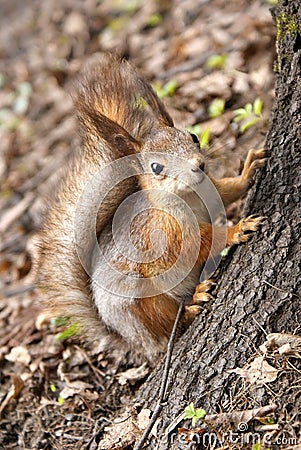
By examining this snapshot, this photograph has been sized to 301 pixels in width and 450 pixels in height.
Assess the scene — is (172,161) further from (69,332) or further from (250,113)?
(69,332)

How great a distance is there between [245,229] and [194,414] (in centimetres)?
87

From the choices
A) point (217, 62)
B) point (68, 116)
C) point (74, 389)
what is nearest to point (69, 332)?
point (74, 389)

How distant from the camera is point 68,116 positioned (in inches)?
235

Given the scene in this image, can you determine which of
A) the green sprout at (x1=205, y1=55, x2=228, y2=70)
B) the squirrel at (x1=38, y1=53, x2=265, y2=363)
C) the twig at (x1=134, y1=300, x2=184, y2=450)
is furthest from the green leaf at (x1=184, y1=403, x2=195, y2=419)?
the green sprout at (x1=205, y1=55, x2=228, y2=70)

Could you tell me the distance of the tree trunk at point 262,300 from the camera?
102 inches

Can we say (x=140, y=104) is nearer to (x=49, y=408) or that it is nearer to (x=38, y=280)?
(x=38, y=280)

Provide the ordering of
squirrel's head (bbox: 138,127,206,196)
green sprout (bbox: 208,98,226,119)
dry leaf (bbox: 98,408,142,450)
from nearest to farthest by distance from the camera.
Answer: dry leaf (bbox: 98,408,142,450)
squirrel's head (bbox: 138,127,206,196)
green sprout (bbox: 208,98,226,119)

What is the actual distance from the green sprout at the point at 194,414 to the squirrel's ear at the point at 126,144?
48.9 inches

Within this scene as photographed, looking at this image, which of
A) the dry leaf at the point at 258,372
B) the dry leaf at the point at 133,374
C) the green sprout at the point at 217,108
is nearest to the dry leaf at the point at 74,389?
the dry leaf at the point at 133,374

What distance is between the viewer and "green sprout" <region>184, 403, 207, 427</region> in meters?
2.58

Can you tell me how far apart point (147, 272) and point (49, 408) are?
3.35ft

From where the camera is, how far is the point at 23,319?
4.16 m

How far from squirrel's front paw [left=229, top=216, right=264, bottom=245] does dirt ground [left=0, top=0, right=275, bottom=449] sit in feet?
2.86

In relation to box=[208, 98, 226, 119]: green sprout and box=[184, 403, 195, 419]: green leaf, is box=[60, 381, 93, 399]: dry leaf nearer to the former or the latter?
box=[184, 403, 195, 419]: green leaf
